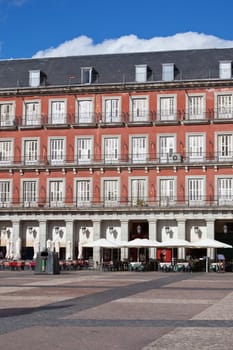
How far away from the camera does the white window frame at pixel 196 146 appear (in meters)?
65.1

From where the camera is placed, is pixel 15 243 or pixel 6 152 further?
pixel 6 152

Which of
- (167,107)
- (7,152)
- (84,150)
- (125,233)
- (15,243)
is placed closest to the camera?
(125,233)

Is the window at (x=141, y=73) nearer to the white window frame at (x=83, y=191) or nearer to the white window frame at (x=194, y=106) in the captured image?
the white window frame at (x=194, y=106)

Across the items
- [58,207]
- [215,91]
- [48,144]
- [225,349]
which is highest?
[215,91]

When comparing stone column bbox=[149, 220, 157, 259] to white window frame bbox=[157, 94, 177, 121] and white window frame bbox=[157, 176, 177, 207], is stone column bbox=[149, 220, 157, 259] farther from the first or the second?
white window frame bbox=[157, 94, 177, 121]

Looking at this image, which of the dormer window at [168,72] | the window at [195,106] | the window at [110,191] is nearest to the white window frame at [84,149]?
the window at [110,191]

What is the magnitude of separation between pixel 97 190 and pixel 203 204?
10684 mm

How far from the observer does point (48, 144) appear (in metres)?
68.6

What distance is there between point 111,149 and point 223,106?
11787mm

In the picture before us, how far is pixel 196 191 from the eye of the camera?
64.9 m

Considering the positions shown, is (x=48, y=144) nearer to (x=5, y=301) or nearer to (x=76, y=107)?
(x=76, y=107)

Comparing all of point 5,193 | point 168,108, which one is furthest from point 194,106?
point 5,193

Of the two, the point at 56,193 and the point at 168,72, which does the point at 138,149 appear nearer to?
the point at 168,72

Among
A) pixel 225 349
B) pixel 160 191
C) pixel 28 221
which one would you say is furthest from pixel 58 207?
pixel 225 349
